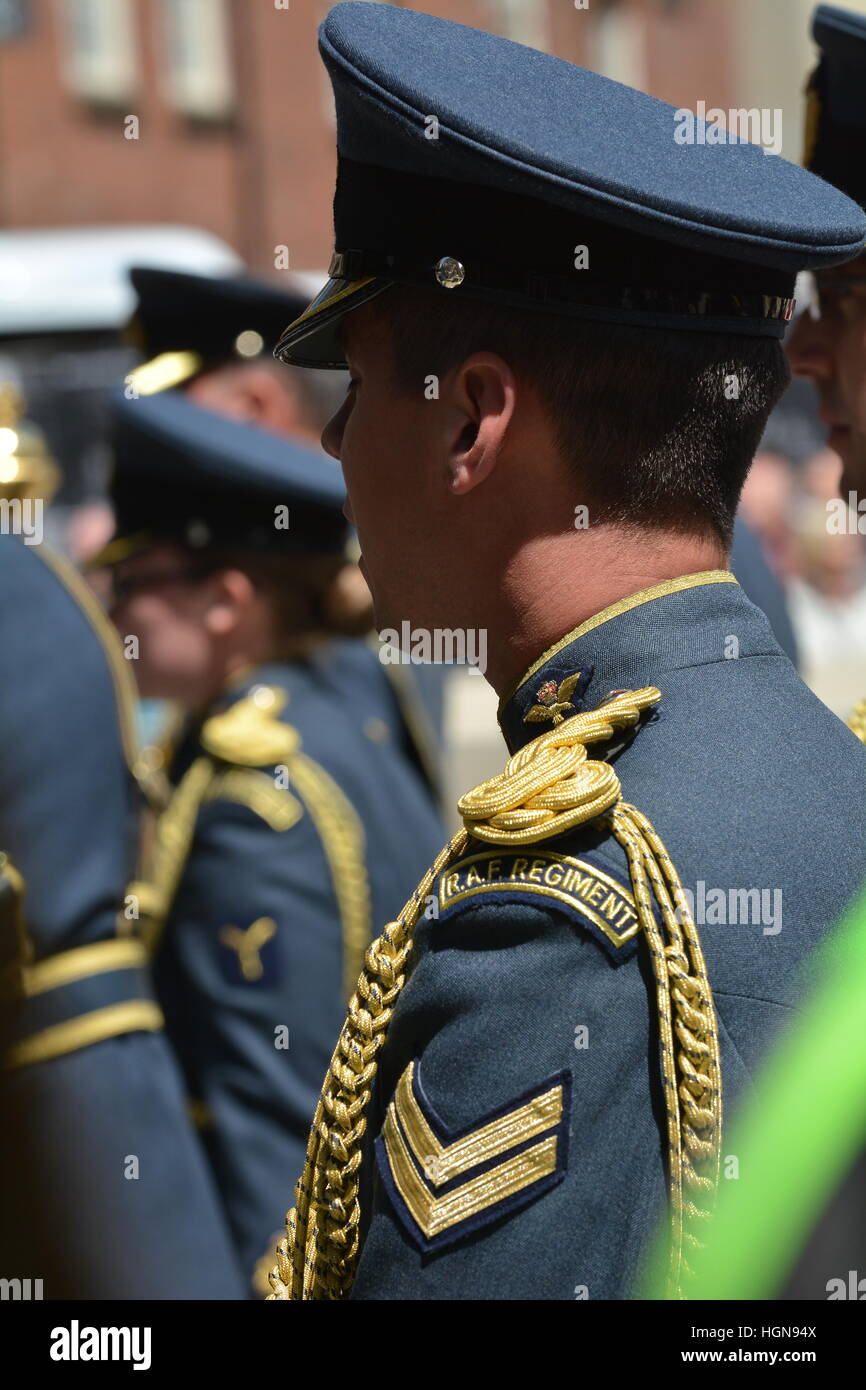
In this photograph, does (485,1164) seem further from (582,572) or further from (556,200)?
(556,200)

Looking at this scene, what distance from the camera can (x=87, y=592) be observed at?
311cm

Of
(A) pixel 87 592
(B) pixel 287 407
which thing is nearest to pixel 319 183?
(B) pixel 287 407

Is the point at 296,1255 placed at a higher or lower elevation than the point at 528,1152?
lower

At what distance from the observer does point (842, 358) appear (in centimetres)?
258

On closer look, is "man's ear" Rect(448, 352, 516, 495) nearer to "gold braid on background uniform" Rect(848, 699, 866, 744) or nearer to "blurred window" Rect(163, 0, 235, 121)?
"gold braid on background uniform" Rect(848, 699, 866, 744)

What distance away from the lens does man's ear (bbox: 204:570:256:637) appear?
13.4 ft

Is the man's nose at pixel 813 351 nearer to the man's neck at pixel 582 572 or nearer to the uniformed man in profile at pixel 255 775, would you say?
the man's neck at pixel 582 572

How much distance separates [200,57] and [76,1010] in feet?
62.6

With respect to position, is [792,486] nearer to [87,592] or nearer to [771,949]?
[87,592]

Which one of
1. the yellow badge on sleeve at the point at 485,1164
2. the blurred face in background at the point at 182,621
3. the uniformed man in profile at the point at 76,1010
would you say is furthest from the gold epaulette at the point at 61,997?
the yellow badge on sleeve at the point at 485,1164

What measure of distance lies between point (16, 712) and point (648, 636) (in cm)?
152

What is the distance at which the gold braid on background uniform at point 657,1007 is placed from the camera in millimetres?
1438

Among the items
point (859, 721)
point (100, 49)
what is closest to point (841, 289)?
point (859, 721)

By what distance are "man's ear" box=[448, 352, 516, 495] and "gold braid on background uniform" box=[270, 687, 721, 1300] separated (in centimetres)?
25
